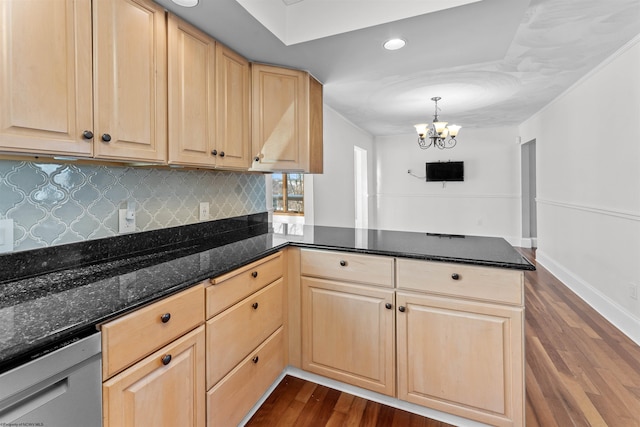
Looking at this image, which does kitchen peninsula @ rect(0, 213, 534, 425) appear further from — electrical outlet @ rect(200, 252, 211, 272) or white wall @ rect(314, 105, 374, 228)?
white wall @ rect(314, 105, 374, 228)

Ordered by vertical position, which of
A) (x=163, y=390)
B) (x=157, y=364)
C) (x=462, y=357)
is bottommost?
(x=462, y=357)

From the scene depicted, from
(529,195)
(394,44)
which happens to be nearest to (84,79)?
(394,44)

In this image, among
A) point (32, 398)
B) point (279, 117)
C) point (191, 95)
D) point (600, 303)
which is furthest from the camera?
point (600, 303)

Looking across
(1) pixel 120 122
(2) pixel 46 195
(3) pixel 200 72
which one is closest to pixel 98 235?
(2) pixel 46 195

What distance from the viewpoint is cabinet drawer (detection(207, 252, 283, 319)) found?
4.44ft

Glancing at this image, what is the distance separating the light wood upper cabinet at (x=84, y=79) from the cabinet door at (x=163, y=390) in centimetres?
81

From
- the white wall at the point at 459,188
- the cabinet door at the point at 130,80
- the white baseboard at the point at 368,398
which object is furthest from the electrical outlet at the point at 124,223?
the white wall at the point at 459,188

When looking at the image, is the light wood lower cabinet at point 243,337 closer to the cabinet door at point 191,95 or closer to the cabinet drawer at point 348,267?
the cabinet drawer at point 348,267

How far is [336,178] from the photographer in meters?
4.27

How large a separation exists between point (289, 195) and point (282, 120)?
217 cm

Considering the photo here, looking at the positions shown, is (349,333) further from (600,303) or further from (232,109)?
(600,303)

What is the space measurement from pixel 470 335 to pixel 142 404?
1.43 meters

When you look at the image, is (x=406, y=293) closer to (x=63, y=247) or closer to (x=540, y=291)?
(x=63, y=247)

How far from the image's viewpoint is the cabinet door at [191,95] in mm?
1560
